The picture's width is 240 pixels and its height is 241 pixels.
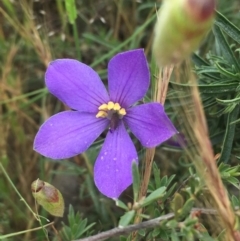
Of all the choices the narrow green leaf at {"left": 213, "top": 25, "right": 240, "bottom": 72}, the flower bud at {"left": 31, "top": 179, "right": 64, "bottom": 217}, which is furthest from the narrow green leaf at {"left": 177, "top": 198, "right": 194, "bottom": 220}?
the narrow green leaf at {"left": 213, "top": 25, "right": 240, "bottom": 72}

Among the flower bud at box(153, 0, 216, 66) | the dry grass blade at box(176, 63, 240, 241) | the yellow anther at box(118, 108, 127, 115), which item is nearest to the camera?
the flower bud at box(153, 0, 216, 66)

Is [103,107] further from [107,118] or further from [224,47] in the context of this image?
[224,47]

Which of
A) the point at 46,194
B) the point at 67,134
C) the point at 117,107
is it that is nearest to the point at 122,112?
the point at 117,107

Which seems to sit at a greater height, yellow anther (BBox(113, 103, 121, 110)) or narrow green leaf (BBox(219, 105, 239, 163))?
yellow anther (BBox(113, 103, 121, 110))

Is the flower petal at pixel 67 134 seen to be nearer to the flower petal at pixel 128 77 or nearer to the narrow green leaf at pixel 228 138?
the flower petal at pixel 128 77

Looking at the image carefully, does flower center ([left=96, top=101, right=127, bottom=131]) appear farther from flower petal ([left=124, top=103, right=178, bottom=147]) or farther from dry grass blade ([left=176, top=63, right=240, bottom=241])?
dry grass blade ([left=176, top=63, right=240, bottom=241])

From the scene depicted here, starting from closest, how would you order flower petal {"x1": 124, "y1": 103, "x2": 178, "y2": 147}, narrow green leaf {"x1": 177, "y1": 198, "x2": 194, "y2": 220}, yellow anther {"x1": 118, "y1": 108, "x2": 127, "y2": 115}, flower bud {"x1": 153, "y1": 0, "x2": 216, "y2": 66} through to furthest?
flower bud {"x1": 153, "y1": 0, "x2": 216, "y2": 66} → narrow green leaf {"x1": 177, "y1": 198, "x2": 194, "y2": 220} → flower petal {"x1": 124, "y1": 103, "x2": 178, "y2": 147} → yellow anther {"x1": 118, "y1": 108, "x2": 127, "y2": 115}
